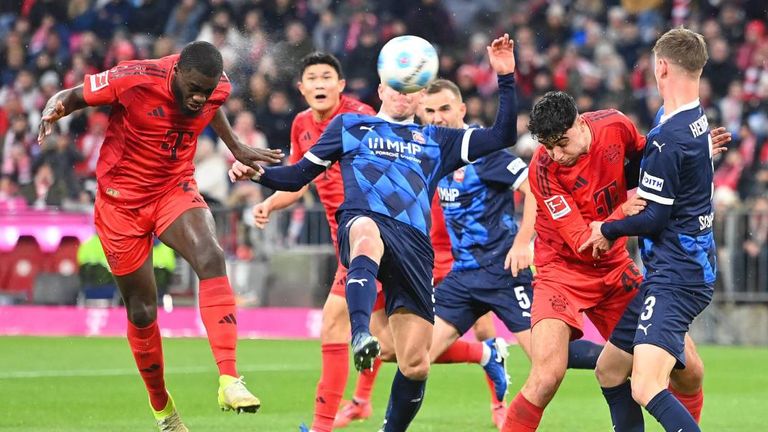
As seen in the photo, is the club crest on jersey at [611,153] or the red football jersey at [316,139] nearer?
the club crest on jersey at [611,153]

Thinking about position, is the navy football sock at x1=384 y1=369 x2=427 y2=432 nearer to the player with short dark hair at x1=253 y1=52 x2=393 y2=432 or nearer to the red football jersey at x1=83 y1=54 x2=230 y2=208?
the player with short dark hair at x1=253 y1=52 x2=393 y2=432

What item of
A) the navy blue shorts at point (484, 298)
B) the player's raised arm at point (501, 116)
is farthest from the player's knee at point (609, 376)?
the navy blue shorts at point (484, 298)

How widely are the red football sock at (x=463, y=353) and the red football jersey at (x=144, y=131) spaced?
2.57m

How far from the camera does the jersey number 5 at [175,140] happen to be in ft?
27.0

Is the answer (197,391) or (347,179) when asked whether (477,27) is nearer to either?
(197,391)

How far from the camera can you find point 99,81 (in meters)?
8.02

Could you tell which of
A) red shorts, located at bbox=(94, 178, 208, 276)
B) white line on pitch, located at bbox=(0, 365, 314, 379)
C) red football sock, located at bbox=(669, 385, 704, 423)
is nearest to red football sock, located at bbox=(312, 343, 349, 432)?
red shorts, located at bbox=(94, 178, 208, 276)

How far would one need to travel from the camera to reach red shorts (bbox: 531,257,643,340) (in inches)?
285

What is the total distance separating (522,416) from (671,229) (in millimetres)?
1278

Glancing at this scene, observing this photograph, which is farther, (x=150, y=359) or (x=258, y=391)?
(x=258, y=391)

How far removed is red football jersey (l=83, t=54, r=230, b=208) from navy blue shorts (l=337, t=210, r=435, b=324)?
4.20 feet

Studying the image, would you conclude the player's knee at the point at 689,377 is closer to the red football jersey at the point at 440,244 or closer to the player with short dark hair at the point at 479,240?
the player with short dark hair at the point at 479,240

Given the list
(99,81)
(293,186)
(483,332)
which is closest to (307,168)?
(293,186)

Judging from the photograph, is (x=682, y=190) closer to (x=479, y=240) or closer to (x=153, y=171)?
(x=479, y=240)
